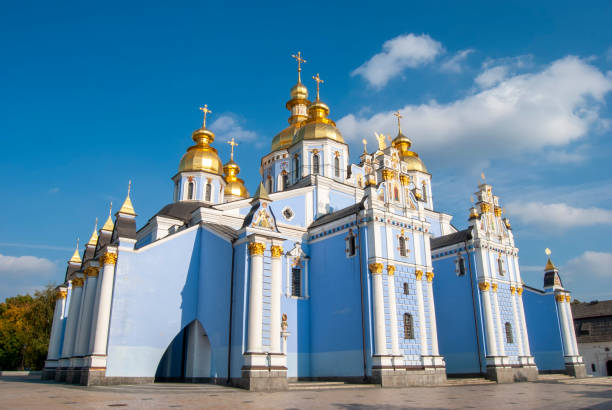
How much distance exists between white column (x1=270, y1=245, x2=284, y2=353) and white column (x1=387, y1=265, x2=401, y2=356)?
4.64m

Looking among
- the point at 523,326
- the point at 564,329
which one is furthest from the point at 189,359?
the point at 564,329

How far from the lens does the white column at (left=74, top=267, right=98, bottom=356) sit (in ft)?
59.7

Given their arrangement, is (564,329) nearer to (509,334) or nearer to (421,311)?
(509,334)

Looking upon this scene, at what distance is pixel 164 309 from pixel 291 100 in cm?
2042

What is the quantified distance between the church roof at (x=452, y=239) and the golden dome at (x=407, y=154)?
8745mm

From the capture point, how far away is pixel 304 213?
77.3 ft

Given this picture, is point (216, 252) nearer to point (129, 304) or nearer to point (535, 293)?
point (129, 304)

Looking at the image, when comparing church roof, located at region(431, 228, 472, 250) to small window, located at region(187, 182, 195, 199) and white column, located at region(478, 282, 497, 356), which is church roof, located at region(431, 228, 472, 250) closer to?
white column, located at region(478, 282, 497, 356)

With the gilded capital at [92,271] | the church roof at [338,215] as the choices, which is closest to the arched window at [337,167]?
the church roof at [338,215]

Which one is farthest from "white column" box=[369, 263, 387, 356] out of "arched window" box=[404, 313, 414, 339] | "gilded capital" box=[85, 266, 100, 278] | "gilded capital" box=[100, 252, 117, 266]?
"gilded capital" box=[85, 266, 100, 278]

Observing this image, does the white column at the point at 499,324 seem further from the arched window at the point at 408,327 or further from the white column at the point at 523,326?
the arched window at the point at 408,327

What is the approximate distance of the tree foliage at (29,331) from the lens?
3544 cm

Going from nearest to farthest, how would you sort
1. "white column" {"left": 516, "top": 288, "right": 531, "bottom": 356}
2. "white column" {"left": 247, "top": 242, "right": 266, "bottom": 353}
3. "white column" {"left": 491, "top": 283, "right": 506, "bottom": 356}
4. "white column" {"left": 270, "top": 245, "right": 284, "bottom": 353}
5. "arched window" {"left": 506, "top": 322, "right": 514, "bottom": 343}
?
"white column" {"left": 247, "top": 242, "right": 266, "bottom": 353} < "white column" {"left": 270, "top": 245, "right": 284, "bottom": 353} < "white column" {"left": 491, "top": 283, "right": 506, "bottom": 356} < "arched window" {"left": 506, "top": 322, "right": 514, "bottom": 343} < "white column" {"left": 516, "top": 288, "right": 531, "bottom": 356}

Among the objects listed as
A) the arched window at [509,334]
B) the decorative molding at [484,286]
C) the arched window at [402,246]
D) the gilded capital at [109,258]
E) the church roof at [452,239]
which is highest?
the church roof at [452,239]
